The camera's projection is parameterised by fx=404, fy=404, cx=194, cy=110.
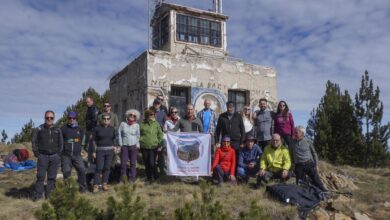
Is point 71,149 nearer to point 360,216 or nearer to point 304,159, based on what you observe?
point 304,159

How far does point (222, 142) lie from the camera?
9.37 meters

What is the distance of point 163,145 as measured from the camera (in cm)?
962

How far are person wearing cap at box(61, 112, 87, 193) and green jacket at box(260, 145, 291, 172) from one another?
401 centimetres

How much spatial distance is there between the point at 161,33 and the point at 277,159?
14.5m

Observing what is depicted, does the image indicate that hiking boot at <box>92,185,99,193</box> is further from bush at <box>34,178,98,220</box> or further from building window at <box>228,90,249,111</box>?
building window at <box>228,90,249,111</box>

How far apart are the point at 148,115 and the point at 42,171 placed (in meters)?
2.55

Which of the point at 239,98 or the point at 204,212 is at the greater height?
the point at 239,98

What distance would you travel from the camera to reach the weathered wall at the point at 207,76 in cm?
1488

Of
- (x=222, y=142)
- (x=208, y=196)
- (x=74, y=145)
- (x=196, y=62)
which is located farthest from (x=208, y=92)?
(x=208, y=196)

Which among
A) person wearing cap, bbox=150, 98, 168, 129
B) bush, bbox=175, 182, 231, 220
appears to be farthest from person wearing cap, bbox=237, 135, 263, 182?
bush, bbox=175, 182, 231, 220

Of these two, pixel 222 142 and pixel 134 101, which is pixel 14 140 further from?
pixel 222 142

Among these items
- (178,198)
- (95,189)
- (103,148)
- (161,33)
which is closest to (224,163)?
(178,198)

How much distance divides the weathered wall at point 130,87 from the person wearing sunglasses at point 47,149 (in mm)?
6606

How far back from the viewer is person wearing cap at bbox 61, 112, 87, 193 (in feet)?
27.8
